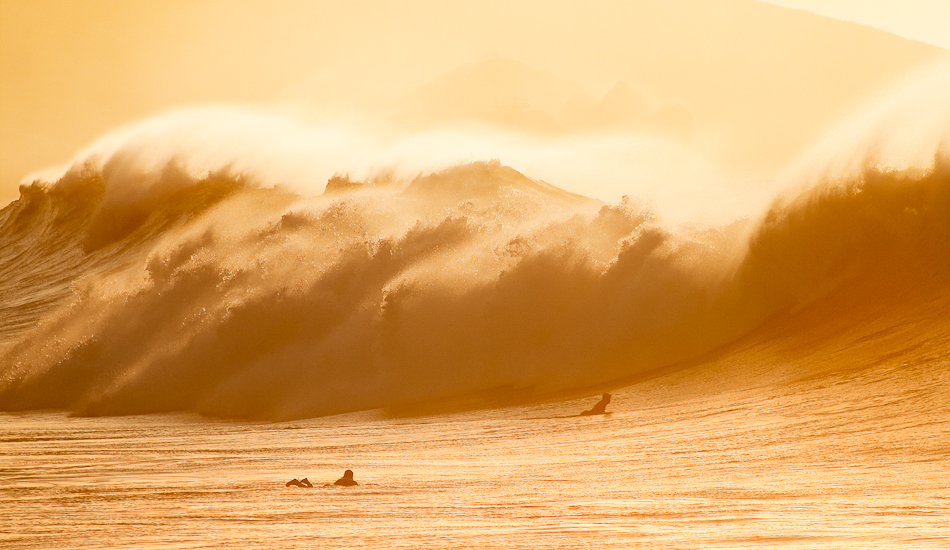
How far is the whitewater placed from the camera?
6777 millimetres

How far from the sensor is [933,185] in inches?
410

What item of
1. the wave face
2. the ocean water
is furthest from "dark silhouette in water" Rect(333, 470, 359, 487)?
the wave face

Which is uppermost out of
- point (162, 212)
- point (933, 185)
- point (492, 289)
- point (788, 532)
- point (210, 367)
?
point (162, 212)

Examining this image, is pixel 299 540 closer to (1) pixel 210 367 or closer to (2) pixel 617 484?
(2) pixel 617 484

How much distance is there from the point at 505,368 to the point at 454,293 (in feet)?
4.44

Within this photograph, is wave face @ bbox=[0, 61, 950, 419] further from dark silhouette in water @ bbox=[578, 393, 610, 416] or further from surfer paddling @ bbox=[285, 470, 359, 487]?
surfer paddling @ bbox=[285, 470, 359, 487]

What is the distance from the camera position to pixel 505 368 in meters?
11.6

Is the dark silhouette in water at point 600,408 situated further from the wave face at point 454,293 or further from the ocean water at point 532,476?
the wave face at point 454,293

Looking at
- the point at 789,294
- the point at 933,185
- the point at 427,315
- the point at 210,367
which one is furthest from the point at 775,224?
the point at 210,367

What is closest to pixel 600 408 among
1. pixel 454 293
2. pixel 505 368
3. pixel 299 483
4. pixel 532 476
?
pixel 505 368

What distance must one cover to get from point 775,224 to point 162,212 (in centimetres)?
1269

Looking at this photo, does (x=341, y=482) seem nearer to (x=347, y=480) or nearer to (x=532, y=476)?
(x=347, y=480)

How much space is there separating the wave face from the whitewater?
37 mm

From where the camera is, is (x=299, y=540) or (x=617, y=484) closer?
(x=299, y=540)
